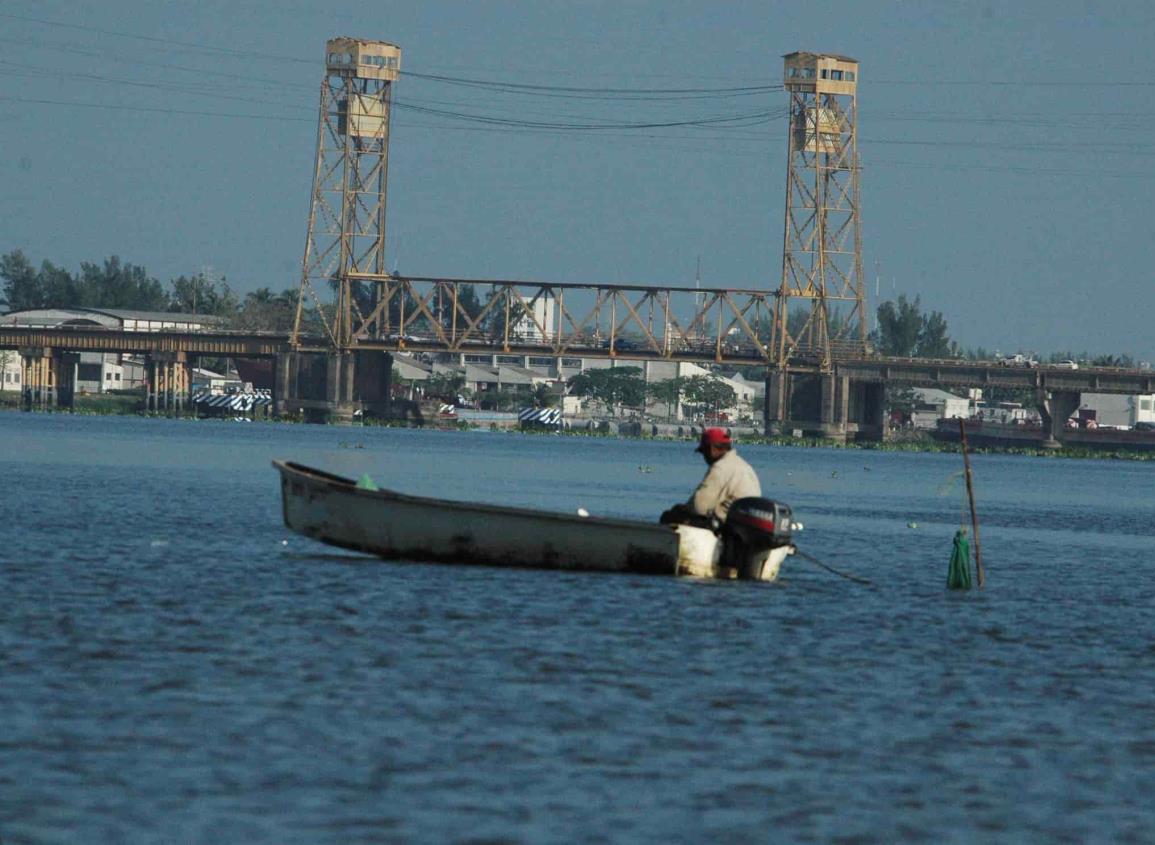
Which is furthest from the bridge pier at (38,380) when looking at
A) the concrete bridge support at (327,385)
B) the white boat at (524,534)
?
the white boat at (524,534)

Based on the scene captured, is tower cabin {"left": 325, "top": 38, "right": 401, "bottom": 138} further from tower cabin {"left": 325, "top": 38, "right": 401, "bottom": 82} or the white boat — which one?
the white boat

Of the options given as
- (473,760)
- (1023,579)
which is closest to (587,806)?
(473,760)

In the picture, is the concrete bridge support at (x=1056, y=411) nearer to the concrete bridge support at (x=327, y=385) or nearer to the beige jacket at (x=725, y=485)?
the concrete bridge support at (x=327, y=385)

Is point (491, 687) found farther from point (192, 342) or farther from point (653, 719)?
point (192, 342)

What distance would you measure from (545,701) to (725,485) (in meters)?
11.2

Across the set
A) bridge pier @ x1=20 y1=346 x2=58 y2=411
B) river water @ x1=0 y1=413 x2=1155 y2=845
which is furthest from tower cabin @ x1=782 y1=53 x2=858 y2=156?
river water @ x1=0 y1=413 x2=1155 y2=845

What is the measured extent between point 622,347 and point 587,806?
172 metres

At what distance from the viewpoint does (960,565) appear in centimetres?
3341

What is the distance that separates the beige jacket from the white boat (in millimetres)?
227

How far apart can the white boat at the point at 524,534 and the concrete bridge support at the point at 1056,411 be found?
16145 centimetres

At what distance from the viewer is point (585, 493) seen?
71.8 m

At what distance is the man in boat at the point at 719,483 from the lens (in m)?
29.5

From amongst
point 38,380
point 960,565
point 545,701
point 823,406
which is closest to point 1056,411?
point 823,406

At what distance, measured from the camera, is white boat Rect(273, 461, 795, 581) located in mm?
29781
